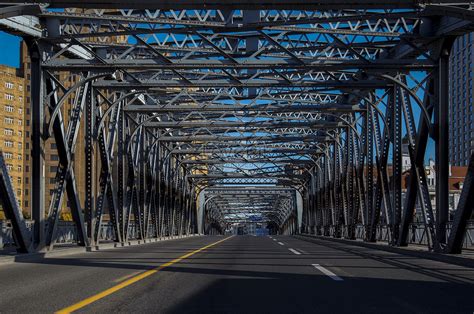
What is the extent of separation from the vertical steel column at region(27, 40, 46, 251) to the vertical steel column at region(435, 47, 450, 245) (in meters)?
12.3

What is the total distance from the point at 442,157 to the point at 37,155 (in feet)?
41.5

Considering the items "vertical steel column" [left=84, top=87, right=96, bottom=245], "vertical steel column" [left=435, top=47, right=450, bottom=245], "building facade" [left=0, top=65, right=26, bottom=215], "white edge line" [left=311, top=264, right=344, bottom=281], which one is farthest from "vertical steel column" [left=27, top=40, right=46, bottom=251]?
"building facade" [left=0, top=65, right=26, bottom=215]

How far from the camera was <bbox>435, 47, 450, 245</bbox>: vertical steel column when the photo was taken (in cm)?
2030

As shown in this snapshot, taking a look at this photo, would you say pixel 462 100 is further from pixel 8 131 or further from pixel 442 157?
pixel 442 157

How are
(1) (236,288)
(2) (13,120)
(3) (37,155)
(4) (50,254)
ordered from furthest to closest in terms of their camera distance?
(2) (13,120)
(3) (37,155)
(4) (50,254)
(1) (236,288)

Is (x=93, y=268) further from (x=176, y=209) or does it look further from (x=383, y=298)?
(x=176, y=209)

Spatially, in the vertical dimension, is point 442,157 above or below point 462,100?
below

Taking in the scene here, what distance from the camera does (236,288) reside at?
1053 centimetres

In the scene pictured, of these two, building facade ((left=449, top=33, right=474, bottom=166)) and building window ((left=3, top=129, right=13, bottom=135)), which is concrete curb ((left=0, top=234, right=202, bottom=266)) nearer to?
building window ((left=3, top=129, right=13, bottom=135))

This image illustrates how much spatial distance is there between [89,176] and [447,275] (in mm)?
15825

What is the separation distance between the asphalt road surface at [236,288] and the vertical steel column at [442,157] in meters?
4.71

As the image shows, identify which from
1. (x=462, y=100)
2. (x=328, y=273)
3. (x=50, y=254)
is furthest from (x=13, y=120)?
(x=328, y=273)

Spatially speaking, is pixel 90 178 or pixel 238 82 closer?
pixel 90 178

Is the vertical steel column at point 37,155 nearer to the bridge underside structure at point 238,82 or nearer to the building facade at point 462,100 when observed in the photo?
the bridge underside structure at point 238,82
